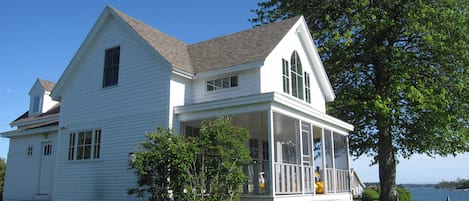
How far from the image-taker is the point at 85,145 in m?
16.7

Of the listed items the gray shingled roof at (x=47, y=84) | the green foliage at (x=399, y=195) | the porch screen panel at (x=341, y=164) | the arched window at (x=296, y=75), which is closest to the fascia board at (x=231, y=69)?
the arched window at (x=296, y=75)

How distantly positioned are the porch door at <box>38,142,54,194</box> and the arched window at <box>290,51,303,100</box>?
37.7 ft

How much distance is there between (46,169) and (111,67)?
632 centimetres

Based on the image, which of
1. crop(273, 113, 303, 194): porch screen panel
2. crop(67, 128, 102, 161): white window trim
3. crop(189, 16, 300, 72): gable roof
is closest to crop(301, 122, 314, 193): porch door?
crop(273, 113, 303, 194): porch screen panel

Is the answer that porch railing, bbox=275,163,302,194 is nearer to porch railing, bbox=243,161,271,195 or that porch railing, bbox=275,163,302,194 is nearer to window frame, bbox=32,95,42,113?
porch railing, bbox=243,161,271,195

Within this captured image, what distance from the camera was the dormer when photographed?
23000 mm

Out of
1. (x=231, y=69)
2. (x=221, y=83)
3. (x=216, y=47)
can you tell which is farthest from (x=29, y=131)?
(x=231, y=69)

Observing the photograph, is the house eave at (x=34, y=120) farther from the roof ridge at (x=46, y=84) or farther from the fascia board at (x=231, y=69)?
the fascia board at (x=231, y=69)

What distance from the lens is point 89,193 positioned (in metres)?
16.0

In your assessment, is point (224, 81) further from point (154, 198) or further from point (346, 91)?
point (346, 91)

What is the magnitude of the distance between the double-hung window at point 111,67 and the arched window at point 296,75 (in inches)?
276

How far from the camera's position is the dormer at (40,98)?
75.5ft

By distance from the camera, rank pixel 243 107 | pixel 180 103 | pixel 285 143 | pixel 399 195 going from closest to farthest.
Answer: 1. pixel 243 107
2. pixel 180 103
3. pixel 285 143
4. pixel 399 195

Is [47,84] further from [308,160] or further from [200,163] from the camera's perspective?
[308,160]
